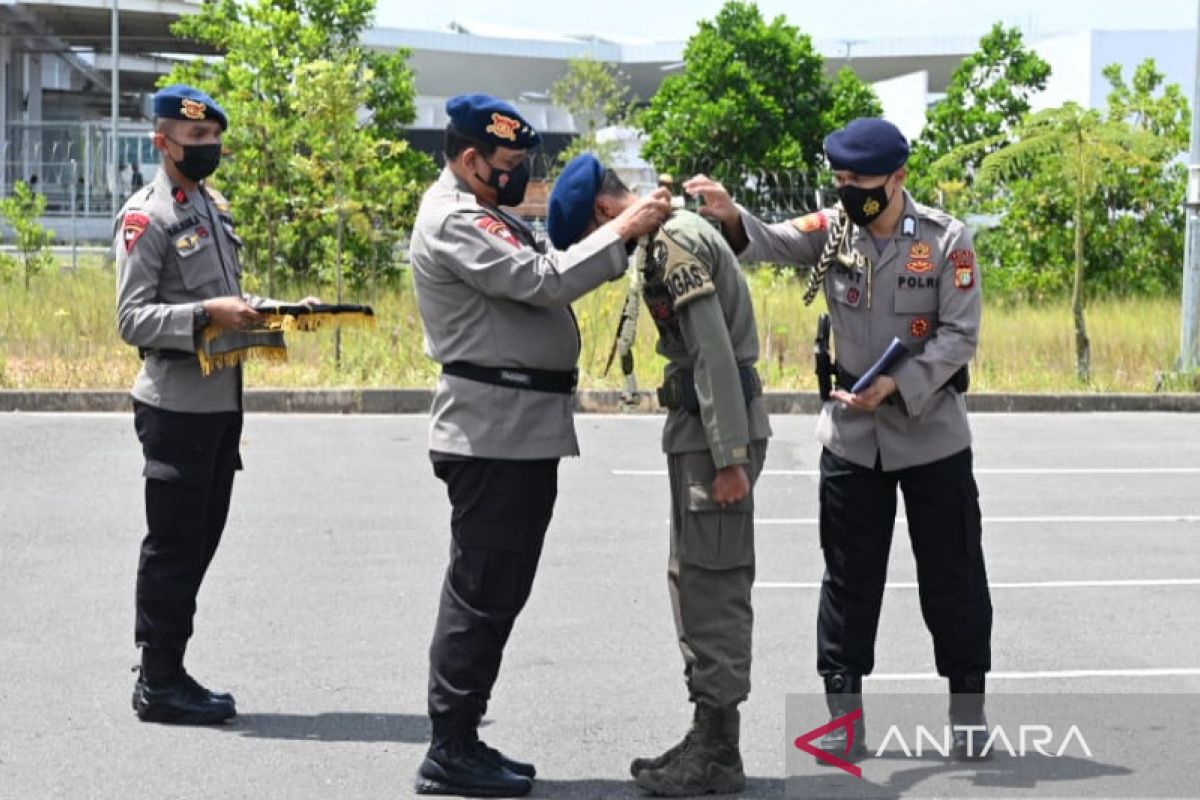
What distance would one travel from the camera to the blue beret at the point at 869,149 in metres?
5.80

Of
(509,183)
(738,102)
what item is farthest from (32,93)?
(509,183)

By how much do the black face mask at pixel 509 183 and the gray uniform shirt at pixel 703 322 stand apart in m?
0.52

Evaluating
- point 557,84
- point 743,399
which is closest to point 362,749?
point 743,399

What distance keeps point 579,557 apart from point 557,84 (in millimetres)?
44333

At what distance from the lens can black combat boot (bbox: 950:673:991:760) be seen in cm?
593

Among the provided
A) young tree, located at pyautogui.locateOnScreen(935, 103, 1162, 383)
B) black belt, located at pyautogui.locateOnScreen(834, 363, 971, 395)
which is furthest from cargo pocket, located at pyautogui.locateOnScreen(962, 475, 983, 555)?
young tree, located at pyautogui.locateOnScreen(935, 103, 1162, 383)

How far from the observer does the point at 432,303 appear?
5.69 m

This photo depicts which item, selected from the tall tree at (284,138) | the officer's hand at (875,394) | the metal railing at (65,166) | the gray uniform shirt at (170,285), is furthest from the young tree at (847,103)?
the officer's hand at (875,394)

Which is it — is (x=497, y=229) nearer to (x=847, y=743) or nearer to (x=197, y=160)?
(x=197, y=160)

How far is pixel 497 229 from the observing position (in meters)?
5.56

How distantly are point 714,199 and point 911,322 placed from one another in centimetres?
75

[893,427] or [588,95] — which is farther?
[588,95]

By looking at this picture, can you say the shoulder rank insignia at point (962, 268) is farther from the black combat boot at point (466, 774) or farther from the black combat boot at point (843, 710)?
the black combat boot at point (466, 774)

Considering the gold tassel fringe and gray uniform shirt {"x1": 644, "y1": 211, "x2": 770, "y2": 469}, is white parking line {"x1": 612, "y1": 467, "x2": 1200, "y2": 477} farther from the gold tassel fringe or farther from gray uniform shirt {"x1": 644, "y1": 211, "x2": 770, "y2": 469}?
gray uniform shirt {"x1": 644, "y1": 211, "x2": 770, "y2": 469}
